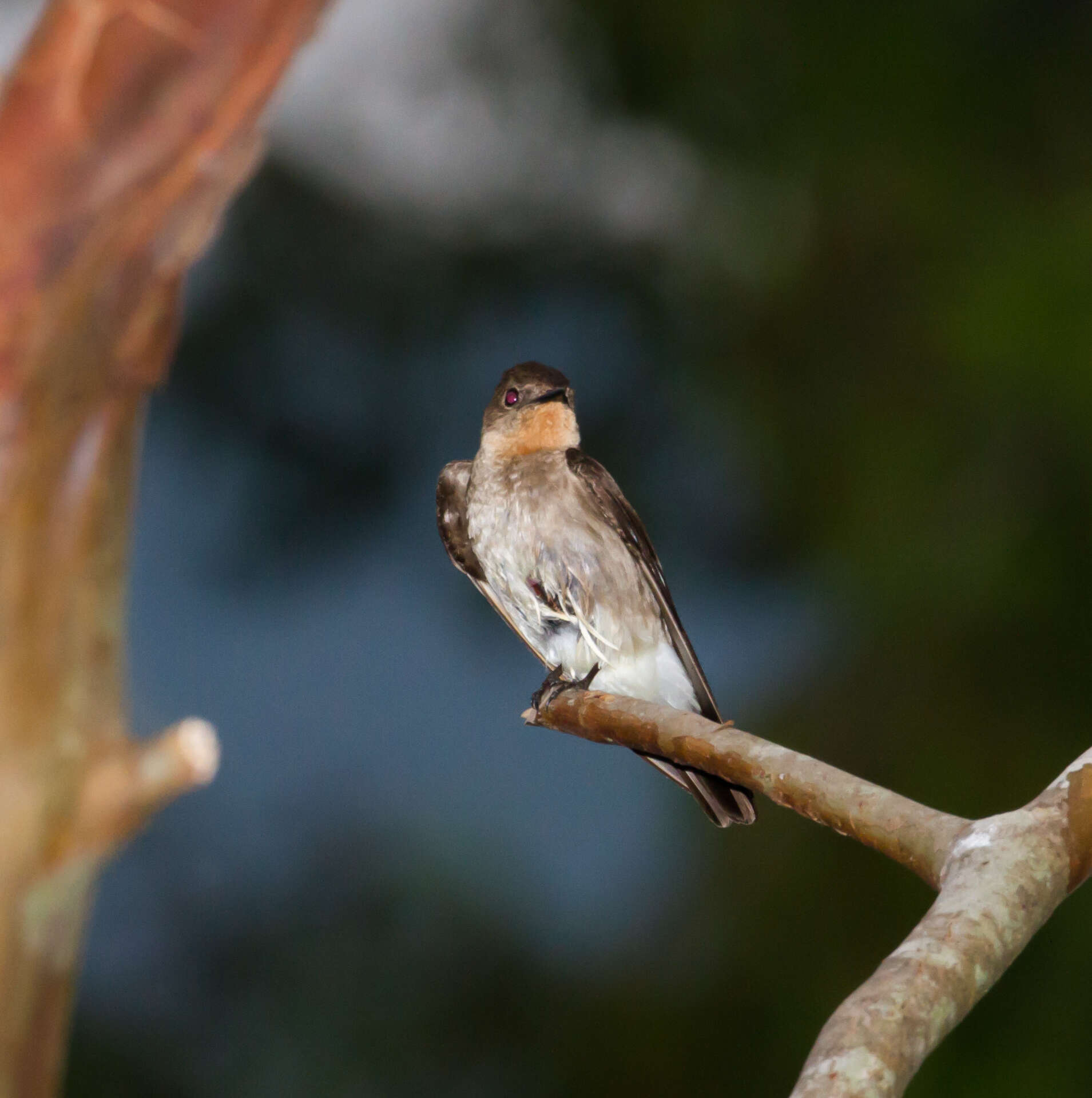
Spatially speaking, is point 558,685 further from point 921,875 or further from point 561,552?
point 921,875

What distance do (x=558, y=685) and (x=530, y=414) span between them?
29.4 inches

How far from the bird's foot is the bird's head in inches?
24.5

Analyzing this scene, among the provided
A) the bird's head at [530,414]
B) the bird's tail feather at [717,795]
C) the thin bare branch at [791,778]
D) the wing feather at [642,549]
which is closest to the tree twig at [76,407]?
the thin bare branch at [791,778]

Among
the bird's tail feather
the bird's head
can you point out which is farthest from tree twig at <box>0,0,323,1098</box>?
the bird's head

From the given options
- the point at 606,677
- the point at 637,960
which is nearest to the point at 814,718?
the point at 637,960

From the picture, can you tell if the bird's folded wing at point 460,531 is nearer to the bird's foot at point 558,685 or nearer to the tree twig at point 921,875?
the bird's foot at point 558,685

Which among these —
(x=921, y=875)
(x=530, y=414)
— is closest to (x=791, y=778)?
(x=921, y=875)

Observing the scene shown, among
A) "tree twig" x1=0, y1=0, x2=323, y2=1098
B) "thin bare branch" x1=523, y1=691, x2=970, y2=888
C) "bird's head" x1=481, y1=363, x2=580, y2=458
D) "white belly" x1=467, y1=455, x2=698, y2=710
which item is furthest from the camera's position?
"bird's head" x1=481, y1=363, x2=580, y2=458

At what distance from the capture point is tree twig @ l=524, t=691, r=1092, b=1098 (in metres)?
1.27

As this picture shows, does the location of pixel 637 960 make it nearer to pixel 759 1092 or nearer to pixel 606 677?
pixel 759 1092

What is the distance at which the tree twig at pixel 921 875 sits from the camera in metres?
1.27

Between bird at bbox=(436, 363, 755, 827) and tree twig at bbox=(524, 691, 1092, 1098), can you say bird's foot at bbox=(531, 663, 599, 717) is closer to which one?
bird at bbox=(436, 363, 755, 827)

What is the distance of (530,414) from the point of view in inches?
136

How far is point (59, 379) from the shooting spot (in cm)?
113
